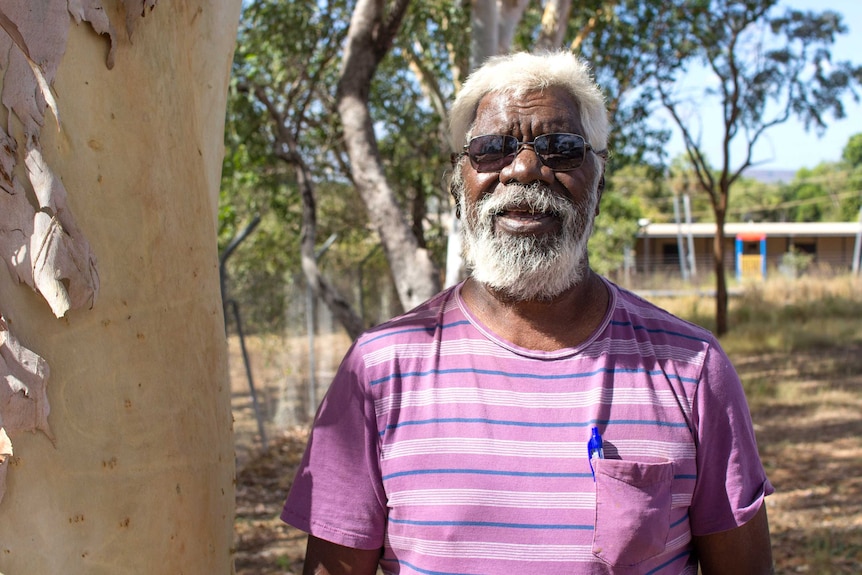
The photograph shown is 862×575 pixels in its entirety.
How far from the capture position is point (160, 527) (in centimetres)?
148

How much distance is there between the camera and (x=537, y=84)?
196 centimetres

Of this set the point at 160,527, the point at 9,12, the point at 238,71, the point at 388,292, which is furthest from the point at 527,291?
the point at 388,292

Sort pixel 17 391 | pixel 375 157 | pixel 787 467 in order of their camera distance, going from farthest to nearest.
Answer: pixel 787 467
pixel 375 157
pixel 17 391

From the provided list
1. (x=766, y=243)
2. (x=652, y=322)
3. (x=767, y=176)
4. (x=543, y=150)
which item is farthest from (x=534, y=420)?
(x=767, y=176)

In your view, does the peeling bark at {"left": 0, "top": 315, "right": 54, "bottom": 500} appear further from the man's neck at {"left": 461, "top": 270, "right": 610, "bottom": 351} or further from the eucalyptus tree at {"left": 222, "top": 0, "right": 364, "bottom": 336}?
the eucalyptus tree at {"left": 222, "top": 0, "right": 364, "bottom": 336}

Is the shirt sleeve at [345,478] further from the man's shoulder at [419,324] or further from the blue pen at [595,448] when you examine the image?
the blue pen at [595,448]

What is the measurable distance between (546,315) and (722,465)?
493mm

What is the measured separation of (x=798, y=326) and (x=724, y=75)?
5401 millimetres

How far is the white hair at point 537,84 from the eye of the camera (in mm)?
1968

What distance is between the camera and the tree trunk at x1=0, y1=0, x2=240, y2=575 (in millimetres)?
1327

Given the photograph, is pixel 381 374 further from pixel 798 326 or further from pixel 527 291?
pixel 798 326

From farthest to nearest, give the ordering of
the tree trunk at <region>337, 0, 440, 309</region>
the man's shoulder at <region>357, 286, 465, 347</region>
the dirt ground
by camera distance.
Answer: the dirt ground < the tree trunk at <region>337, 0, 440, 309</region> < the man's shoulder at <region>357, 286, 465, 347</region>

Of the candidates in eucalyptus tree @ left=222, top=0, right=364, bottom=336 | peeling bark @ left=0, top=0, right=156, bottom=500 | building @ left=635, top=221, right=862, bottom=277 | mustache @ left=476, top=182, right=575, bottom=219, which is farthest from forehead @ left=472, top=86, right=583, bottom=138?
building @ left=635, top=221, right=862, bottom=277

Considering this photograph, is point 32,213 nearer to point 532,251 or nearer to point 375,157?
point 532,251
